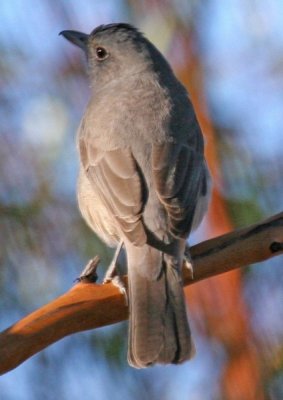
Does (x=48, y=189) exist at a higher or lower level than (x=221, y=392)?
higher

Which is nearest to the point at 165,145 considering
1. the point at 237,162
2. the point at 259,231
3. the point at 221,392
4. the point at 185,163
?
the point at 185,163

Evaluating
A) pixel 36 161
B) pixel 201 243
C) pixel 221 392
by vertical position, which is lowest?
pixel 221 392

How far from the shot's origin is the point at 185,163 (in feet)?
16.2

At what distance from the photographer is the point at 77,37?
5.55 meters

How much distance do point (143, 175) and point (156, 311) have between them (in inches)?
31.7

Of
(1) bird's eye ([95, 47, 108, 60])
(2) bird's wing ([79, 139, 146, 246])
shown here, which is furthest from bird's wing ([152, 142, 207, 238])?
(1) bird's eye ([95, 47, 108, 60])

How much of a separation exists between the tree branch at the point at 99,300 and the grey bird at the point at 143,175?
0.12m

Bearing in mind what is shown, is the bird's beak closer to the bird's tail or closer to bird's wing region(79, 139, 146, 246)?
bird's wing region(79, 139, 146, 246)

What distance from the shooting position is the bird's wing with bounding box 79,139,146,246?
4543 millimetres

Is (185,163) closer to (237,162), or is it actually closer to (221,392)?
(237,162)

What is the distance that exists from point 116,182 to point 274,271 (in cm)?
93

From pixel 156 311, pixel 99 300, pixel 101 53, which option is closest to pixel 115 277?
pixel 156 311

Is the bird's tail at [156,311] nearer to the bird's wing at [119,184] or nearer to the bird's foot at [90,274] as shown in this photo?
the bird's wing at [119,184]

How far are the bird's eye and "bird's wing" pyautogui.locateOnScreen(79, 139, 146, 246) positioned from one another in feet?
2.91
